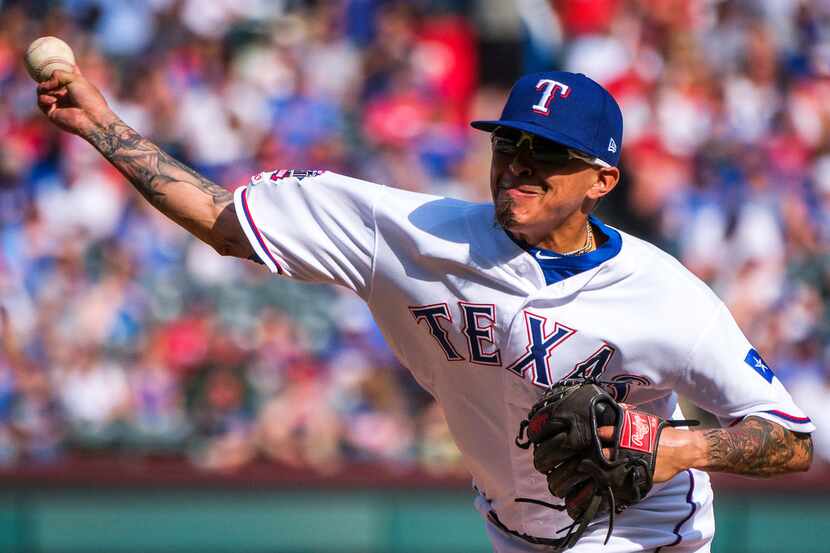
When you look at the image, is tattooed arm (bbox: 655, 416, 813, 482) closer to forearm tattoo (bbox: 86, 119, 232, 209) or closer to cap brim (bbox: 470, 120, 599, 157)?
cap brim (bbox: 470, 120, 599, 157)

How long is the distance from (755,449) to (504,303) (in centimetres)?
77

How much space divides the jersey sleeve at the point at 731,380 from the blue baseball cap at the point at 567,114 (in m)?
0.56

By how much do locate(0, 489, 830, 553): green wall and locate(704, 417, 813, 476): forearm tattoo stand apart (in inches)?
168

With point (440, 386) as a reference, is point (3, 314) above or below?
above

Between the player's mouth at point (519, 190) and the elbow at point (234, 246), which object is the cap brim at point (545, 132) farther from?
the elbow at point (234, 246)

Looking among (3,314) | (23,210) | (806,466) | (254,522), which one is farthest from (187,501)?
(806,466)

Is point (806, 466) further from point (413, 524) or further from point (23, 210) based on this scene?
point (23, 210)

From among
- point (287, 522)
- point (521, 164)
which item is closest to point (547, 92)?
point (521, 164)

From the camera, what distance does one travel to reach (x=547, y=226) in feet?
11.5

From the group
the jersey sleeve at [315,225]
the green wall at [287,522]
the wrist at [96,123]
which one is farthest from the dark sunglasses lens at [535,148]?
the green wall at [287,522]

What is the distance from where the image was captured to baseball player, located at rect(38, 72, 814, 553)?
3.40 m

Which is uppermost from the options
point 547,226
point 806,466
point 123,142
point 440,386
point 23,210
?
point 23,210

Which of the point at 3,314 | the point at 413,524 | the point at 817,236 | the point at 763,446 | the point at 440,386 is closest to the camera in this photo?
the point at 763,446

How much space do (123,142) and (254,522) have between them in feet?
14.9
